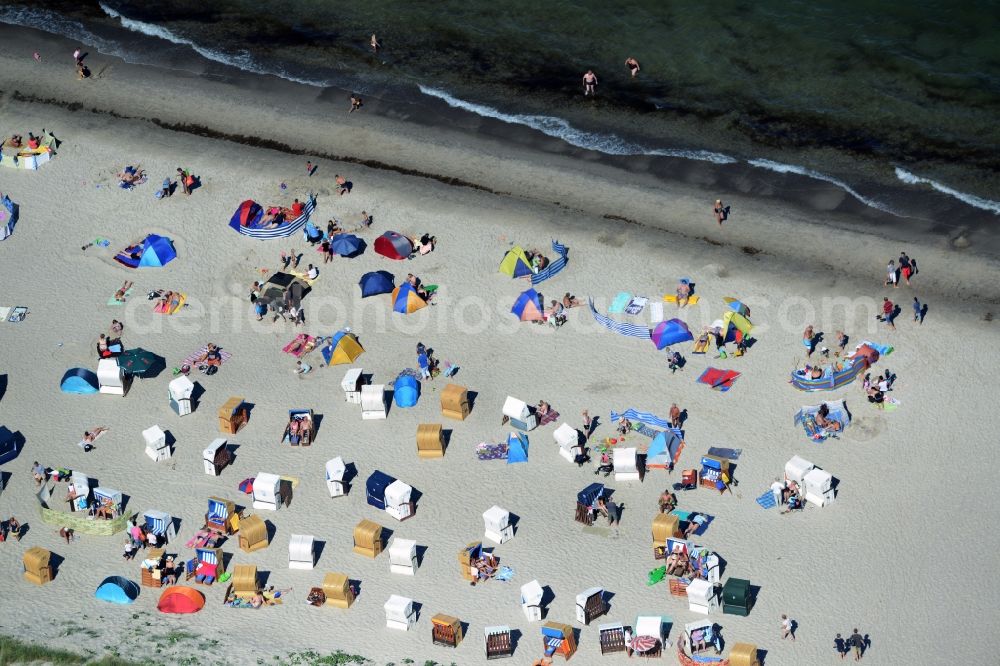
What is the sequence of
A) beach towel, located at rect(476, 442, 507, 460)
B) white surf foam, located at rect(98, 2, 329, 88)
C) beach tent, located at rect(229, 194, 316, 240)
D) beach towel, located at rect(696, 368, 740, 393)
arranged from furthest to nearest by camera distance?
1. white surf foam, located at rect(98, 2, 329, 88)
2. beach tent, located at rect(229, 194, 316, 240)
3. beach towel, located at rect(696, 368, 740, 393)
4. beach towel, located at rect(476, 442, 507, 460)

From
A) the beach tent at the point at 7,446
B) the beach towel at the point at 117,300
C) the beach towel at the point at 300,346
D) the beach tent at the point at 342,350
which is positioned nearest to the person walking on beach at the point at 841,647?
the beach tent at the point at 342,350

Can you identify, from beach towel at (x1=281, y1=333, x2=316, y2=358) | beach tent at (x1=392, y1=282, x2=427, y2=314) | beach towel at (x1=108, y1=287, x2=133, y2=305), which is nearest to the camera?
beach towel at (x1=281, y1=333, x2=316, y2=358)

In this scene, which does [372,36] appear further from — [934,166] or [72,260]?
[934,166]

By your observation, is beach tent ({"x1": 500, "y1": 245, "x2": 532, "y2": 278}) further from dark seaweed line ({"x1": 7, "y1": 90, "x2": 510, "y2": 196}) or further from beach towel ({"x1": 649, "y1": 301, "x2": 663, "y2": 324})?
dark seaweed line ({"x1": 7, "y1": 90, "x2": 510, "y2": 196})

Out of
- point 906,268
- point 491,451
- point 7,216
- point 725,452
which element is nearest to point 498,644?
point 491,451

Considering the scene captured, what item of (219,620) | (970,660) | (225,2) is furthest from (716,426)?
(225,2)

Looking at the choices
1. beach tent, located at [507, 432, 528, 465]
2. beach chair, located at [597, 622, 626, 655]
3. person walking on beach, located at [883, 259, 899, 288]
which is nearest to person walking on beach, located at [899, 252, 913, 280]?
person walking on beach, located at [883, 259, 899, 288]
